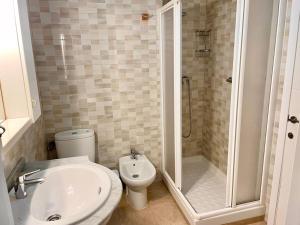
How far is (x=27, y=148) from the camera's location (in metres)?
1.63

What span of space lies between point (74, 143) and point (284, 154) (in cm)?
190

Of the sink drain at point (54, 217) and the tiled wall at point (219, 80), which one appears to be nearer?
the sink drain at point (54, 217)

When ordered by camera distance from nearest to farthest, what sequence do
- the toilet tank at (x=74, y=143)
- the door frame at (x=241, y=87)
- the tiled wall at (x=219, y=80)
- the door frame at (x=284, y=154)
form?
the door frame at (x=284, y=154) < the door frame at (x=241, y=87) < the toilet tank at (x=74, y=143) < the tiled wall at (x=219, y=80)

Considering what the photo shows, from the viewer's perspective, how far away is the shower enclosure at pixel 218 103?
1732mm

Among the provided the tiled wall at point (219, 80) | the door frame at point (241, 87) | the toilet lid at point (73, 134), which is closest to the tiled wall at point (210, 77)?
the tiled wall at point (219, 80)

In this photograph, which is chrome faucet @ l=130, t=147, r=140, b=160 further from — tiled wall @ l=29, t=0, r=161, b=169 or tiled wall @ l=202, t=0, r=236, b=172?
tiled wall @ l=202, t=0, r=236, b=172

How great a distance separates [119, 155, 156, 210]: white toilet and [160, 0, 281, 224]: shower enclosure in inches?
11.7

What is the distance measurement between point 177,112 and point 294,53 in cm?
103

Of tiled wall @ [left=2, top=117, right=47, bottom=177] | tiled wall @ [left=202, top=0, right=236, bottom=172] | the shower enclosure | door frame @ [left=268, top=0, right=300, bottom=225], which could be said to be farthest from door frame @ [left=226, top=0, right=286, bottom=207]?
tiled wall @ [left=2, top=117, right=47, bottom=177]

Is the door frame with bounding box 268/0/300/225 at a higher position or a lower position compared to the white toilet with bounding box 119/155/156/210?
higher

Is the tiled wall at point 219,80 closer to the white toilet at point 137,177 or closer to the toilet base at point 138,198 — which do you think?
the white toilet at point 137,177

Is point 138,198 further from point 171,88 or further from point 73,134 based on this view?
point 171,88

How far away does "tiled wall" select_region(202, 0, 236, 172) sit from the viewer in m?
2.44

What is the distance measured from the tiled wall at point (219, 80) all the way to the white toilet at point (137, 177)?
0.94 m
